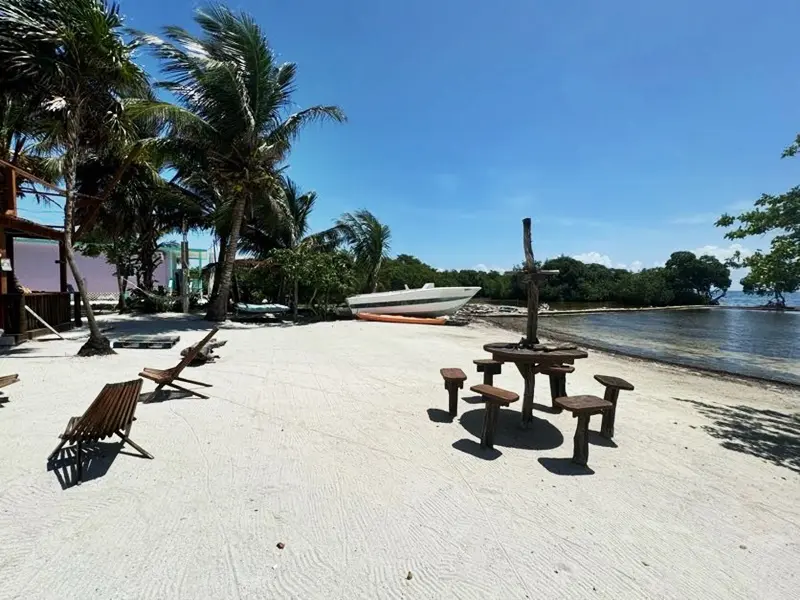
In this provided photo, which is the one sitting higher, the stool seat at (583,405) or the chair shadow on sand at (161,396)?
the stool seat at (583,405)

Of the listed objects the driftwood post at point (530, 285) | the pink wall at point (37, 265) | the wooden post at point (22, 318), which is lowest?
the wooden post at point (22, 318)

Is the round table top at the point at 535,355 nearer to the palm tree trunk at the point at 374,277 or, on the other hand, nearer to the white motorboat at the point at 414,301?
the white motorboat at the point at 414,301

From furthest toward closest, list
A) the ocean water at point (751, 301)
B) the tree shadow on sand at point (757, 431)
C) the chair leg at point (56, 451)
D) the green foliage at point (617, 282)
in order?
the ocean water at point (751, 301)
the green foliage at point (617, 282)
the tree shadow on sand at point (757, 431)
the chair leg at point (56, 451)

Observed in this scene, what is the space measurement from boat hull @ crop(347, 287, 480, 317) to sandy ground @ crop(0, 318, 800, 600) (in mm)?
15517

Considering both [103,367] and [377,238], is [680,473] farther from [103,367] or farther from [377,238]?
[377,238]

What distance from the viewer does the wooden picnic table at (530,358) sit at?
14.4 feet

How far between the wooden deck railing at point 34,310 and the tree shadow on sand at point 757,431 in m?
14.0

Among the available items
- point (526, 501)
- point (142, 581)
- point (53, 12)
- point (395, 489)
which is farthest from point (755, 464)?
point (53, 12)

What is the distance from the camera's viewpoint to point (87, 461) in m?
3.63

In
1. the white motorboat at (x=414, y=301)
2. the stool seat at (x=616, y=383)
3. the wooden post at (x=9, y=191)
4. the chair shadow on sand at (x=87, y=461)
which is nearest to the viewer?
the chair shadow on sand at (x=87, y=461)

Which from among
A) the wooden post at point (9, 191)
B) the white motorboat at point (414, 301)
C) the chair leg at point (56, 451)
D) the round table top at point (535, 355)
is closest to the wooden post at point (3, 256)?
the wooden post at point (9, 191)

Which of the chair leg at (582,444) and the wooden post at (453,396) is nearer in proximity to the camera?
the chair leg at (582,444)

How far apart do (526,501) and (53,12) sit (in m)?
11.0

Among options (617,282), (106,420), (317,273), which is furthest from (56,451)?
(617,282)
